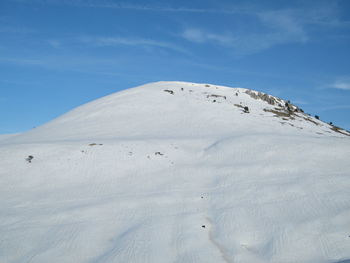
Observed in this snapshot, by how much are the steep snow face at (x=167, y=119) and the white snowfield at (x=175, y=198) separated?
57 centimetres

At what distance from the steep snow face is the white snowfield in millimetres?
568

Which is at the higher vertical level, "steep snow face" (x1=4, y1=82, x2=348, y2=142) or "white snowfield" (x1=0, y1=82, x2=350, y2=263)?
"steep snow face" (x1=4, y1=82, x2=348, y2=142)

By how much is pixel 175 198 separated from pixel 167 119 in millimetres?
19857

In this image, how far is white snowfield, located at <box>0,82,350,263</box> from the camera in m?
11.2

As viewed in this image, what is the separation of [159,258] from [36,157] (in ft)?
Answer: 48.0

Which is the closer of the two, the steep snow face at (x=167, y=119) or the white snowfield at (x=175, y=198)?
the white snowfield at (x=175, y=198)

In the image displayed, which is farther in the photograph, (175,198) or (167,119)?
(167,119)

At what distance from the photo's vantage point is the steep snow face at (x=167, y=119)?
97.5 ft

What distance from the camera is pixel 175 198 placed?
15703 millimetres

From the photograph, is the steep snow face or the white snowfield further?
the steep snow face

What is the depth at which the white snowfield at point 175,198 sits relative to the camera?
36.6ft

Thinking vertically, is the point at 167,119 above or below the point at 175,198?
above

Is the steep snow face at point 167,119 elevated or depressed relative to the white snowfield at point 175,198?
elevated

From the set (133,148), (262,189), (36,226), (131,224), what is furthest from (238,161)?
(36,226)
